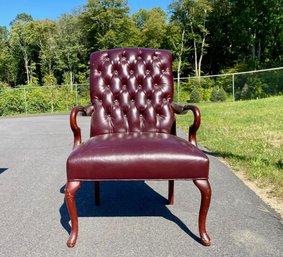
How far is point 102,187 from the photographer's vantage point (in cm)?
371

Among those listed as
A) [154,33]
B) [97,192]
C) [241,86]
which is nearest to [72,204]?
[97,192]

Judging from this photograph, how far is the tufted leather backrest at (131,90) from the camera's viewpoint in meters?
3.22

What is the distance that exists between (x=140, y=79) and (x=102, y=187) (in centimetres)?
122

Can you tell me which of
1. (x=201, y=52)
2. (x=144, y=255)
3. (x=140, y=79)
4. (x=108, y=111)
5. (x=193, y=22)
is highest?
(x=193, y=22)

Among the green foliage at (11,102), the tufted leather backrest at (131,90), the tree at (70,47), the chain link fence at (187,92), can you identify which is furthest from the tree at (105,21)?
the tufted leather backrest at (131,90)

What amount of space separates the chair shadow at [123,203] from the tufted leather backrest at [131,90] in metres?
0.65

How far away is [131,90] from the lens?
11.0 ft

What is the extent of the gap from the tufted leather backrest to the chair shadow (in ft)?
2.14

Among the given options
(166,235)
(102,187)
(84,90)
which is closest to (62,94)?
(84,90)

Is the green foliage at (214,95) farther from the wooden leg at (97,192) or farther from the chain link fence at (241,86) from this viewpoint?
the wooden leg at (97,192)

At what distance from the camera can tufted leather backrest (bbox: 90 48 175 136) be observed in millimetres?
3217

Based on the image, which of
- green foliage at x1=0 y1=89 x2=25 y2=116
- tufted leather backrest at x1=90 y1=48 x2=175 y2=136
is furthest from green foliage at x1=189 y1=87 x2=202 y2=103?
tufted leather backrest at x1=90 y1=48 x2=175 y2=136

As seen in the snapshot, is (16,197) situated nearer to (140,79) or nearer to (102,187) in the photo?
(102,187)

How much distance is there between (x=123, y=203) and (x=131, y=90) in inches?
41.7
